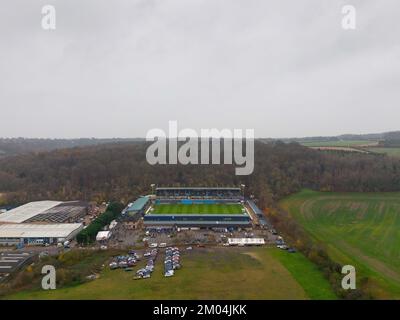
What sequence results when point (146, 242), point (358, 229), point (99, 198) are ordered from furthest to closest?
point (99, 198), point (358, 229), point (146, 242)

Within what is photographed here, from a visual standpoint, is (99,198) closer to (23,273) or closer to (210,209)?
(210,209)

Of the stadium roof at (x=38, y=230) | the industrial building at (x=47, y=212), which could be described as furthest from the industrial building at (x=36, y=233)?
the industrial building at (x=47, y=212)

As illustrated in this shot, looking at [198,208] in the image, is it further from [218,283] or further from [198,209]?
[218,283]

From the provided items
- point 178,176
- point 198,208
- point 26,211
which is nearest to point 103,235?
point 198,208

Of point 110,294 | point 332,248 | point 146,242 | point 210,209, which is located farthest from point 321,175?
point 110,294

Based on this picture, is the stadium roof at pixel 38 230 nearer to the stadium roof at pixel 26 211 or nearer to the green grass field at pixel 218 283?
the stadium roof at pixel 26 211
